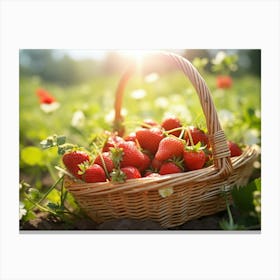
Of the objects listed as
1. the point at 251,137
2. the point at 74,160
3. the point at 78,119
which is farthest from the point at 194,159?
the point at 78,119

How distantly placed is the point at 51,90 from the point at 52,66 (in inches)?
9.9

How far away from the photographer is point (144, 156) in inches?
61.9

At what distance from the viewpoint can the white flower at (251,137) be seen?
204cm

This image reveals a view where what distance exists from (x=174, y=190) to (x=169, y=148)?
133 mm

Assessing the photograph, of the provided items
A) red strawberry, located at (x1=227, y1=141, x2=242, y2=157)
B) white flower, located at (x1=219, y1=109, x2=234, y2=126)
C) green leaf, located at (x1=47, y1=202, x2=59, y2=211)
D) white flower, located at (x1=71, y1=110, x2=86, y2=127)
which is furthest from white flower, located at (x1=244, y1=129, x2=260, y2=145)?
green leaf, located at (x1=47, y1=202, x2=59, y2=211)

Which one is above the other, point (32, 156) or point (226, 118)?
point (226, 118)

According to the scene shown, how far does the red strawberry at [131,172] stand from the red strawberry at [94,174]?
64 mm

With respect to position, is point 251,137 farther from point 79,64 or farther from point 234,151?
point 79,64

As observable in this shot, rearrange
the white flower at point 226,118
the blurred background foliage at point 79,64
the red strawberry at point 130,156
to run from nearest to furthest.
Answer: the red strawberry at point 130,156
the white flower at point 226,118
the blurred background foliage at point 79,64

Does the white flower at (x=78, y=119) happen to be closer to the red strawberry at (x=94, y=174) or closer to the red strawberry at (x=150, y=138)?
the red strawberry at (x=150, y=138)

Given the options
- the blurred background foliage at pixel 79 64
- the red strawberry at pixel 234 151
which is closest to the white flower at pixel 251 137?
the red strawberry at pixel 234 151
